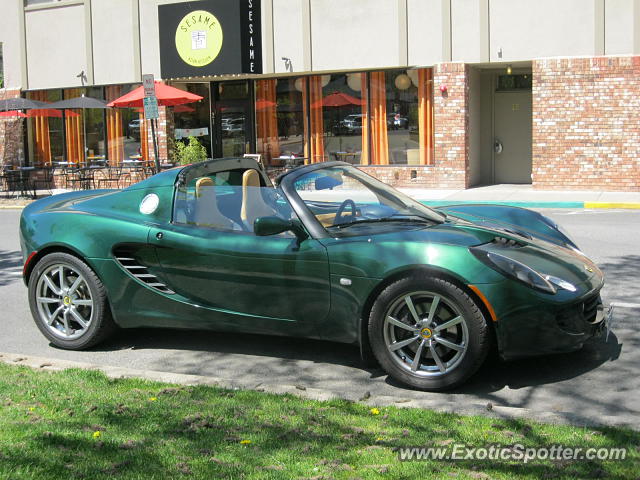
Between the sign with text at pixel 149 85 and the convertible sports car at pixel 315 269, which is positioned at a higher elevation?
the sign with text at pixel 149 85

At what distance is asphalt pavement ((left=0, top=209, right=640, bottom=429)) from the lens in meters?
4.95

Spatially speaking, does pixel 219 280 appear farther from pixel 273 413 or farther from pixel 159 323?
pixel 273 413

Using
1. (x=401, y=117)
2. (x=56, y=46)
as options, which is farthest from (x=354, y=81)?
(x=56, y=46)

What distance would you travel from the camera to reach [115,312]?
20.4 ft

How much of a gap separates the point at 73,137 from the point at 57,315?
1974 cm

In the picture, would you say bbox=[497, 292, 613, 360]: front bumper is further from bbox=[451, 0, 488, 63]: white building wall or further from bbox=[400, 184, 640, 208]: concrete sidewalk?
bbox=[451, 0, 488, 63]: white building wall

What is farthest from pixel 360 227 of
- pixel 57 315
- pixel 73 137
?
pixel 73 137

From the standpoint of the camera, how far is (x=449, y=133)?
65.5 feet

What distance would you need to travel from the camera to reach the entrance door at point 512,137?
2103 centimetres

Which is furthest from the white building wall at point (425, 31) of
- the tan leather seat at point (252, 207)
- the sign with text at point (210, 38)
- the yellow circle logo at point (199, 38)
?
the tan leather seat at point (252, 207)

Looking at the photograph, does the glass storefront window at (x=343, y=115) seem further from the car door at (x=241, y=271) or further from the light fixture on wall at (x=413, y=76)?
the car door at (x=241, y=271)

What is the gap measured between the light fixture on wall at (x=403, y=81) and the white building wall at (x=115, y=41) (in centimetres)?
760

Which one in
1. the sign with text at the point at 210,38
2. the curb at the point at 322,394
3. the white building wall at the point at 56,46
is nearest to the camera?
the curb at the point at 322,394

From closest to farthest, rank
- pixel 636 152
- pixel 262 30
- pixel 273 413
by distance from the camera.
→ pixel 273 413
pixel 636 152
pixel 262 30
